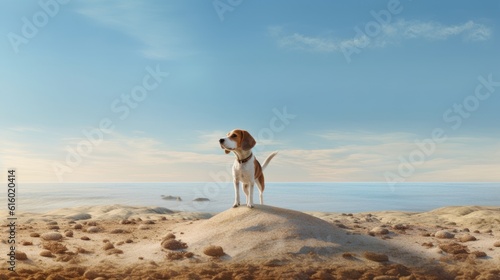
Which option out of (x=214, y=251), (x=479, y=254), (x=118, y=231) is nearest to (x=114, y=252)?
(x=214, y=251)

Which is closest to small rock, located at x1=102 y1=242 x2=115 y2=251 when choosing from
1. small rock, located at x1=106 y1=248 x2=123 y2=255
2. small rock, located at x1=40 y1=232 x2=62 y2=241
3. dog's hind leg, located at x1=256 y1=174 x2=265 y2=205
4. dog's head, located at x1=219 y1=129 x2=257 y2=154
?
small rock, located at x1=106 y1=248 x2=123 y2=255

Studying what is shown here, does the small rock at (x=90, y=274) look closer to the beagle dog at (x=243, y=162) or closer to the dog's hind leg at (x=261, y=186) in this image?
the beagle dog at (x=243, y=162)

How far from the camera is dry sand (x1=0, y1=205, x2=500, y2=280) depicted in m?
8.53

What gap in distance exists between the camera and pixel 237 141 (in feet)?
32.5

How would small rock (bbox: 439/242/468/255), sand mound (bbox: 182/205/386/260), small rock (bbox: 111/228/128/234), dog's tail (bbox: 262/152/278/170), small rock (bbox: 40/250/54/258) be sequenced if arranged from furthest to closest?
small rock (bbox: 111/228/128/234) → dog's tail (bbox: 262/152/278/170) → small rock (bbox: 439/242/468/255) → small rock (bbox: 40/250/54/258) → sand mound (bbox: 182/205/386/260)

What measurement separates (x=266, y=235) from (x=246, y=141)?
224cm

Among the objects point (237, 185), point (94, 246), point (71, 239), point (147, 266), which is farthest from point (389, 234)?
point (71, 239)

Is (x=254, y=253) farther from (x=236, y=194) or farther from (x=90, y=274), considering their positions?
(x=90, y=274)

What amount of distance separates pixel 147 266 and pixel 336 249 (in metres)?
4.16

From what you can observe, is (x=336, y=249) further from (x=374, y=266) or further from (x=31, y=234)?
(x=31, y=234)

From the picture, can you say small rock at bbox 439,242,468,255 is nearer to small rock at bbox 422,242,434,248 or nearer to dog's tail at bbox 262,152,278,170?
small rock at bbox 422,242,434,248

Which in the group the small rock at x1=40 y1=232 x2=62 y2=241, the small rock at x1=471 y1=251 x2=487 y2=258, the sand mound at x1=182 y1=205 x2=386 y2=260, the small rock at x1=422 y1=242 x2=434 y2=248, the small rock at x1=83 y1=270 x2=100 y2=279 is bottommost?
the small rock at x1=83 y1=270 x2=100 y2=279

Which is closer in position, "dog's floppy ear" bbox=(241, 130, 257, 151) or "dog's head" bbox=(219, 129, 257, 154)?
"dog's head" bbox=(219, 129, 257, 154)

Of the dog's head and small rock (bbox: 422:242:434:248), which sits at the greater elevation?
the dog's head
